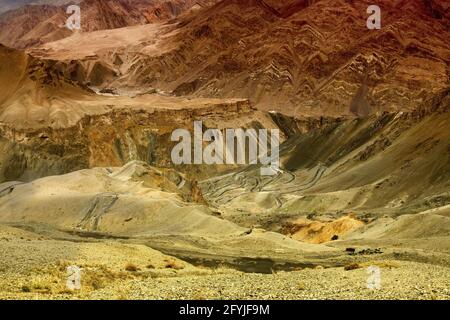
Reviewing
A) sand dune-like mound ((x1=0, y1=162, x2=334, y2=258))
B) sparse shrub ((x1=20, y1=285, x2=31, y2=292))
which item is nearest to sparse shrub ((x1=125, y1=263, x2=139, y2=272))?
sparse shrub ((x1=20, y1=285, x2=31, y2=292))

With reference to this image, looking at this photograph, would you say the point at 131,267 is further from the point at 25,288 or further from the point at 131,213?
the point at 131,213

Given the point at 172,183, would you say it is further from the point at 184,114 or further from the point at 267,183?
the point at 184,114

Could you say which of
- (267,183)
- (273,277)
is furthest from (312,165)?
(273,277)

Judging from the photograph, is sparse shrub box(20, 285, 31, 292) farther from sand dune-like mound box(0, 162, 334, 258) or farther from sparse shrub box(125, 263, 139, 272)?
sand dune-like mound box(0, 162, 334, 258)

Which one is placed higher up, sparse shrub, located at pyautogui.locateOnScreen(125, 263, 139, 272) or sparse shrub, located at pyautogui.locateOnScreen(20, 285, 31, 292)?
sparse shrub, located at pyautogui.locateOnScreen(125, 263, 139, 272)

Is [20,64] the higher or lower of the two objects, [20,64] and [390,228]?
the higher

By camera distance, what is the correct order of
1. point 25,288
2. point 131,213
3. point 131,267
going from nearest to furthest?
1. point 25,288
2. point 131,267
3. point 131,213

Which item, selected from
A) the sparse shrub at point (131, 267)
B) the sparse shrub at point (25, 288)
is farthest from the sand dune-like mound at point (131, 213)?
the sparse shrub at point (25, 288)

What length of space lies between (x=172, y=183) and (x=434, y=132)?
124 ft

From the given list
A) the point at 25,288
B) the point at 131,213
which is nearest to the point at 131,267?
the point at 25,288

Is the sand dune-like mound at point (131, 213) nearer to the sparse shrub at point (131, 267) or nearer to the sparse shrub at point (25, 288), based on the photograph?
the sparse shrub at point (131, 267)

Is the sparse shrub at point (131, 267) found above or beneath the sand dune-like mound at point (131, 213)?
beneath
